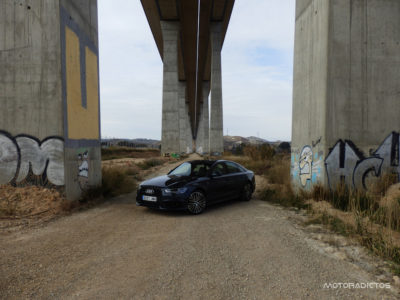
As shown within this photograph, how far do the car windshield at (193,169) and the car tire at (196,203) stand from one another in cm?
67

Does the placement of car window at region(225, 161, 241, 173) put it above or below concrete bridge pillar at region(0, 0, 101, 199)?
below

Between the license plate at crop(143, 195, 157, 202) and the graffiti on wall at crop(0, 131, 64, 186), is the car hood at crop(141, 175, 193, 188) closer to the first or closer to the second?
the license plate at crop(143, 195, 157, 202)

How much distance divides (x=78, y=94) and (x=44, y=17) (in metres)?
1.96

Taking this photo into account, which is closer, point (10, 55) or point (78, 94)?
point (10, 55)

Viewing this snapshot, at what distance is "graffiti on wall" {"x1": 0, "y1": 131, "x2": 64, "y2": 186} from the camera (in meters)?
6.32

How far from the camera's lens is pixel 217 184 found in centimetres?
695

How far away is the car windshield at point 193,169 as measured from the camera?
7052mm

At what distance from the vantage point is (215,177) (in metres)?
7.00

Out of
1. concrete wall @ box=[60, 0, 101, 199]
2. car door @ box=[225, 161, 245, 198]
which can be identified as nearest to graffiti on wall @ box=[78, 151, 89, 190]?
concrete wall @ box=[60, 0, 101, 199]

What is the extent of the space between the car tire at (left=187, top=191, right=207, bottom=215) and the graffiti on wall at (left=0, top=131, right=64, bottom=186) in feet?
10.3

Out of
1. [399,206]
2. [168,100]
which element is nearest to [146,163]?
[168,100]

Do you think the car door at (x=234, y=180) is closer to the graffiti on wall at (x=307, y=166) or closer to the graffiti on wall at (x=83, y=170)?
the graffiti on wall at (x=307, y=166)

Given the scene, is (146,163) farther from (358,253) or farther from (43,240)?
(358,253)

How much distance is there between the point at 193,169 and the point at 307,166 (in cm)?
320
